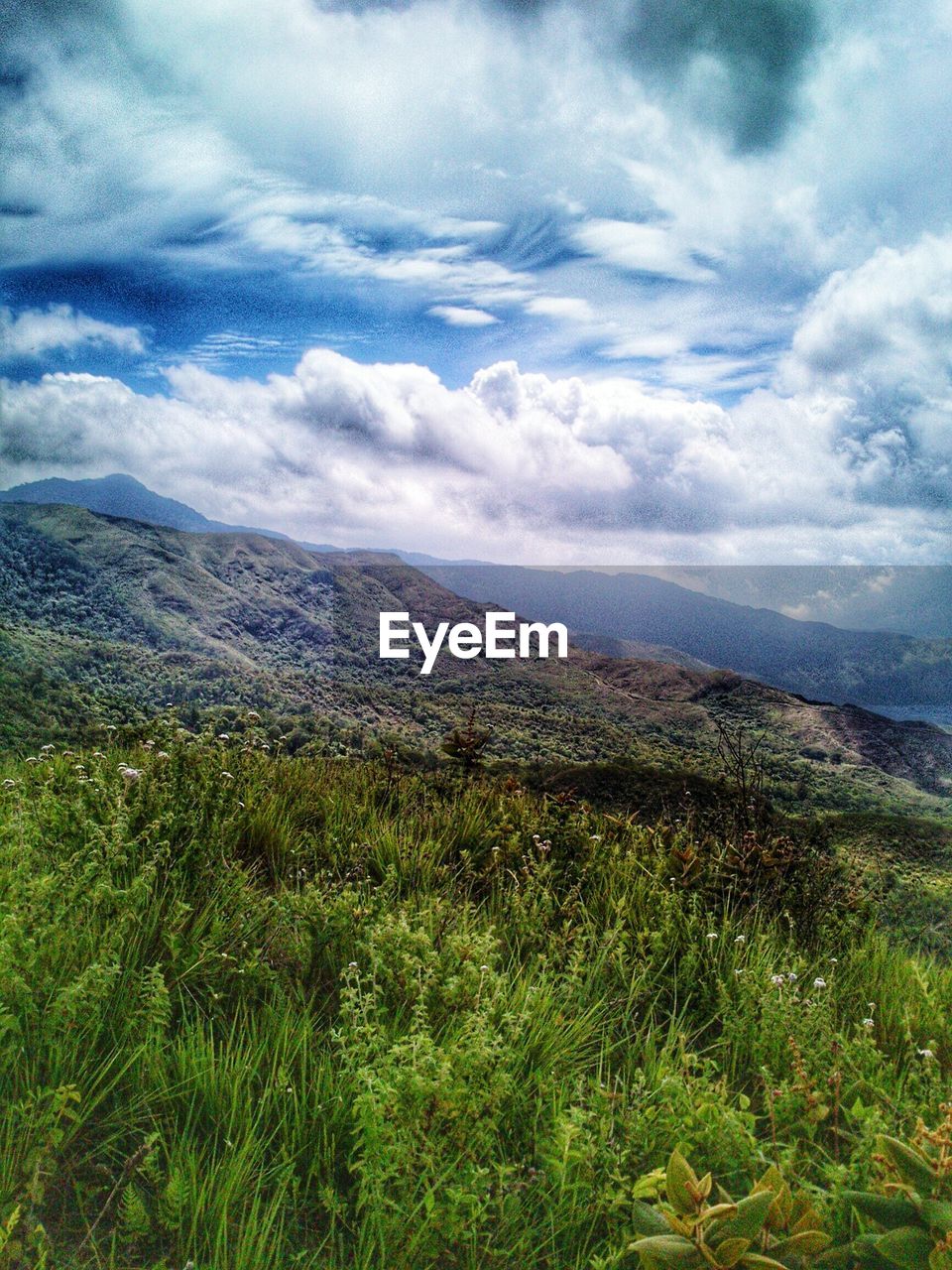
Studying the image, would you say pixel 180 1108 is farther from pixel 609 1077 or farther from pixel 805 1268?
pixel 805 1268

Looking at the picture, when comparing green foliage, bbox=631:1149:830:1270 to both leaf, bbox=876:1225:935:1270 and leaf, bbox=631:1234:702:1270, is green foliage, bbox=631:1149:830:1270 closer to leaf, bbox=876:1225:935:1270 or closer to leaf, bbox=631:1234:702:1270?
leaf, bbox=631:1234:702:1270

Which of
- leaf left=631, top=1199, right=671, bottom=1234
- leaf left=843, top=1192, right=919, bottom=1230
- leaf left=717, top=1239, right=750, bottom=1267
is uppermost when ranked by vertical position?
leaf left=717, top=1239, right=750, bottom=1267

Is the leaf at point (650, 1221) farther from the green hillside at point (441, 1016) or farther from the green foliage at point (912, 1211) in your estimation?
the green foliage at point (912, 1211)

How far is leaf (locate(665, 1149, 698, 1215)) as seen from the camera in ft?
5.27

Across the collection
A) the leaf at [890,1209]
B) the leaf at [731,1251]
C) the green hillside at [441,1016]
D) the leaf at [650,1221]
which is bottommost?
the green hillside at [441,1016]

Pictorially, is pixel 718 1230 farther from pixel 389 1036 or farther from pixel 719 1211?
pixel 389 1036

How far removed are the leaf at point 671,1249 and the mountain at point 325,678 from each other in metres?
7.14

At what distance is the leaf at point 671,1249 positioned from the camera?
1.54 meters

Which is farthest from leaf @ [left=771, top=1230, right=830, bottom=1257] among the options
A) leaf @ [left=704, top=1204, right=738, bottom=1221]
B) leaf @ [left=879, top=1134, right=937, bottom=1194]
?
leaf @ [left=879, top=1134, right=937, bottom=1194]

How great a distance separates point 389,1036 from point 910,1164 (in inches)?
64.4

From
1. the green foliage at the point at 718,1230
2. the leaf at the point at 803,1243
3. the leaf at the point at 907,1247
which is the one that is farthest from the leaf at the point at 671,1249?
the leaf at the point at 907,1247

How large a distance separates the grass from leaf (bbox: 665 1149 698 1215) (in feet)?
1.21

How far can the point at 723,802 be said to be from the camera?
7.09 metres

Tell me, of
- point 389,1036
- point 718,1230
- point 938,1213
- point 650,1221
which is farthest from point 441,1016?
point 938,1213
